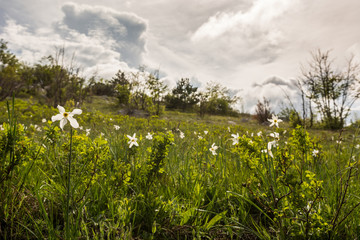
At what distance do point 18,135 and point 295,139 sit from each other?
6.66 feet

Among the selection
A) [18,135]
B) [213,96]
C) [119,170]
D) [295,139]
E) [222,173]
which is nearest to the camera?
[18,135]

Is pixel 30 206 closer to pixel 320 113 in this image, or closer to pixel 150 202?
pixel 150 202

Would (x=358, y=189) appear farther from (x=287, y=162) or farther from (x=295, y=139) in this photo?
(x=287, y=162)

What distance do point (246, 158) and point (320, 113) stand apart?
814 inches

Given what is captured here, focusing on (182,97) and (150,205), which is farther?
(182,97)

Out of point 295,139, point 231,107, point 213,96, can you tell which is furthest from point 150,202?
point 231,107

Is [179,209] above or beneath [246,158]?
beneath

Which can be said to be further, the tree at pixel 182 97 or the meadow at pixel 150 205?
the tree at pixel 182 97

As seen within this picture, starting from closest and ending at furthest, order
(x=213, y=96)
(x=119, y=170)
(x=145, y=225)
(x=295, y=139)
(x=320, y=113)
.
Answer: (x=145, y=225) → (x=295, y=139) → (x=119, y=170) → (x=320, y=113) → (x=213, y=96)

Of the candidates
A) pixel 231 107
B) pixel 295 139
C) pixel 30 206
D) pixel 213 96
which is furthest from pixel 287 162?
pixel 231 107

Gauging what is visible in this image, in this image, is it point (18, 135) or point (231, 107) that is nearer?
point (18, 135)

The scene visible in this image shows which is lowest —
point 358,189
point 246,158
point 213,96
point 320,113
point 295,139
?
point 358,189

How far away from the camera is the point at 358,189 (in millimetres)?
1967

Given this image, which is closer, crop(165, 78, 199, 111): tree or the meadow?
the meadow
